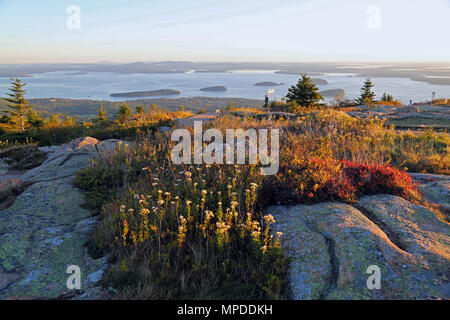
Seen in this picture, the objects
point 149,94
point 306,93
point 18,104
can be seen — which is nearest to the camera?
point 306,93

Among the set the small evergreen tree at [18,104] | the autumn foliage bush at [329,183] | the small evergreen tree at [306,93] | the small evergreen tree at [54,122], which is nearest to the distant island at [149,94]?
the small evergreen tree at [18,104]

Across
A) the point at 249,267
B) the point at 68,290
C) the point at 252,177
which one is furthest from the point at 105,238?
the point at 252,177

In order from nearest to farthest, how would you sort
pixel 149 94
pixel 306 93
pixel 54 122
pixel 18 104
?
pixel 54 122 < pixel 306 93 < pixel 18 104 < pixel 149 94

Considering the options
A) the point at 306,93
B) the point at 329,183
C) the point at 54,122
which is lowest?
the point at 329,183

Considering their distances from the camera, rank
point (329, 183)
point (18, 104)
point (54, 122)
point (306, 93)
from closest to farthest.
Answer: point (329, 183), point (54, 122), point (306, 93), point (18, 104)

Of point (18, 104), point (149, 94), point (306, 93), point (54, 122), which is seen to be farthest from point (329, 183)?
point (149, 94)

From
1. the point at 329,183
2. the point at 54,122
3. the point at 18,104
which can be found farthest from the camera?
the point at 18,104

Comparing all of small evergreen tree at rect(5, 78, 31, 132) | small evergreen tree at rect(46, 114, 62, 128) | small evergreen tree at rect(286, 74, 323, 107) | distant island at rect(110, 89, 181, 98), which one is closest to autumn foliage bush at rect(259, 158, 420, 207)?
small evergreen tree at rect(46, 114, 62, 128)

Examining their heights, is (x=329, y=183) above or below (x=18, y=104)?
below

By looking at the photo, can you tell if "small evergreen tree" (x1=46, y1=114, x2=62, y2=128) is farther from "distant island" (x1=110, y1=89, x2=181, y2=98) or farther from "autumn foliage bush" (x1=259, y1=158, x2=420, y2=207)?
"distant island" (x1=110, y1=89, x2=181, y2=98)

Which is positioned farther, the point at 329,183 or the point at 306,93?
the point at 306,93

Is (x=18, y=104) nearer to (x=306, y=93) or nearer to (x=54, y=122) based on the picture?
(x=54, y=122)

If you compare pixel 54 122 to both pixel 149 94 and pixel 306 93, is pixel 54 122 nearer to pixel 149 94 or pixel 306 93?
pixel 306 93

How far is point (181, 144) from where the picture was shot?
8094 mm
